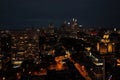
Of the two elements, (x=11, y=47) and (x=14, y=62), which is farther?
(x=11, y=47)

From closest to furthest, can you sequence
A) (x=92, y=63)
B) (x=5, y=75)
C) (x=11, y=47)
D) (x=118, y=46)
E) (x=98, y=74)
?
(x=98, y=74), (x=5, y=75), (x=92, y=63), (x=118, y=46), (x=11, y=47)

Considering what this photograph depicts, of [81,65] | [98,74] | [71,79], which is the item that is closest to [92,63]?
[81,65]

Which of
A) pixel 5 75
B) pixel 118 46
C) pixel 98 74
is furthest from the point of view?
pixel 118 46

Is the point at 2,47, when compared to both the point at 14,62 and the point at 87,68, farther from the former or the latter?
the point at 87,68

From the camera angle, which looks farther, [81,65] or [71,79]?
[81,65]

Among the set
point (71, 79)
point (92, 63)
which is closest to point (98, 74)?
point (71, 79)

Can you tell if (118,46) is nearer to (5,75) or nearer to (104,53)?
(104,53)

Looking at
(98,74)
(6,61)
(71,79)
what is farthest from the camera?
(6,61)

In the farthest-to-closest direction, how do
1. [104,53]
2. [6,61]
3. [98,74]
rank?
[104,53]
[6,61]
[98,74]
